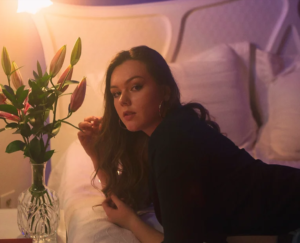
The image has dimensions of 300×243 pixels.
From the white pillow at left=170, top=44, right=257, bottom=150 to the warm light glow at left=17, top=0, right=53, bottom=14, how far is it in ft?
2.42

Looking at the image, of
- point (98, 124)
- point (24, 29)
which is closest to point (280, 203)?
point (98, 124)

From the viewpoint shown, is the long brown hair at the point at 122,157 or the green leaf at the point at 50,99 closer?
the green leaf at the point at 50,99

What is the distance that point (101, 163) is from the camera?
3.77 feet

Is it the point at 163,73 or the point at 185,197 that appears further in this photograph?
the point at 163,73

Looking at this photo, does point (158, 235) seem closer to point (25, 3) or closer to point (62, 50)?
point (62, 50)

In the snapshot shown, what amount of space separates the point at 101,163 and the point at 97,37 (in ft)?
2.92

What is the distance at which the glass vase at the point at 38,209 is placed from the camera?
3.06 feet

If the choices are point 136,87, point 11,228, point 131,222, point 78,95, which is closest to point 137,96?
point 136,87

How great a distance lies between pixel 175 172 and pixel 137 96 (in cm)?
35

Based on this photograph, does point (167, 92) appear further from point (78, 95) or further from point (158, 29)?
point (158, 29)

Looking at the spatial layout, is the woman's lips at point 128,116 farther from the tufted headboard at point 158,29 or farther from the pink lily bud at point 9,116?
the tufted headboard at point 158,29

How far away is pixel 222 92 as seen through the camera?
159 centimetres

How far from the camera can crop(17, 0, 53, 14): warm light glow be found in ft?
4.82

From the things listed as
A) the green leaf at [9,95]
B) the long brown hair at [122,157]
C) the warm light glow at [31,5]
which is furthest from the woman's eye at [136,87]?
the warm light glow at [31,5]
